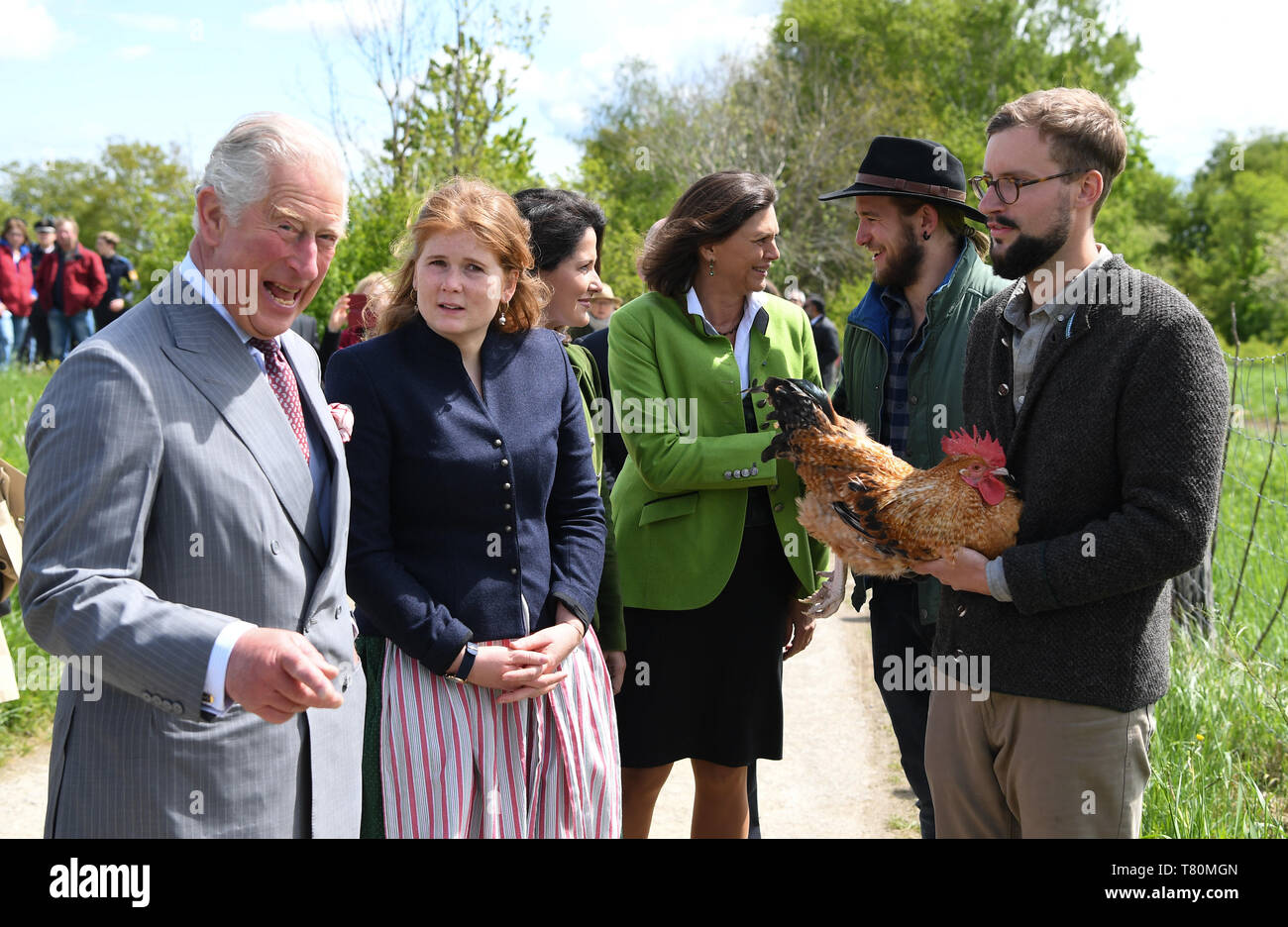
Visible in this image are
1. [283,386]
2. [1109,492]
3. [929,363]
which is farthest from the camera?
[929,363]

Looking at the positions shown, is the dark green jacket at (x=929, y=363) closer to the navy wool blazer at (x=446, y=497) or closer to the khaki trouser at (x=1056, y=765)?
the khaki trouser at (x=1056, y=765)

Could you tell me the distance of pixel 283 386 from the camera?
81.8 inches

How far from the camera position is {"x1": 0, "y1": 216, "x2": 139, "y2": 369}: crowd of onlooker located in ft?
49.6

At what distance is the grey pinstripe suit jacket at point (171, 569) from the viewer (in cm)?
164

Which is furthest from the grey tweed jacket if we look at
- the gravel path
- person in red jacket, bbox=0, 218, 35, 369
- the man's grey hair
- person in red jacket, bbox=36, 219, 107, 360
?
person in red jacket, bbox=0, 218, 35, 369

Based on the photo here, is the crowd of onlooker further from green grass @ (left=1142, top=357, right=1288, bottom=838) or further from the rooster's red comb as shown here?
the rooster's red comb

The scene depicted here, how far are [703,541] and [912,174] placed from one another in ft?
4.41

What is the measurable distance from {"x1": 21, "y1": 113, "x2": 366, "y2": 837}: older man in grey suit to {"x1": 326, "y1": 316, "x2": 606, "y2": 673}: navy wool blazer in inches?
13.7

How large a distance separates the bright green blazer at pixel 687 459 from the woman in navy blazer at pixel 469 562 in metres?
0.61

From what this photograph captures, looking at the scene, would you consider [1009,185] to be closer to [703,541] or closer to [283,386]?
[703,541]

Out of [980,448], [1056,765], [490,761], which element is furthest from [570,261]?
[1056,765]

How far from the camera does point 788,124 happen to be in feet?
105

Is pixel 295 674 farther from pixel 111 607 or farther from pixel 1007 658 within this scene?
pixel 1007 658
